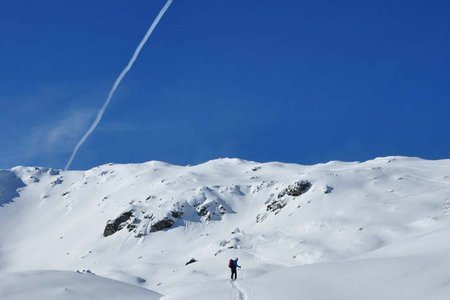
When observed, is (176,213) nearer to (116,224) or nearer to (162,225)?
(162,225)

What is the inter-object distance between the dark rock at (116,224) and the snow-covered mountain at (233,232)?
291 millimetres

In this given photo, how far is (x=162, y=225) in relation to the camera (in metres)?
122

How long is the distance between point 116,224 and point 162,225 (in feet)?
46.0

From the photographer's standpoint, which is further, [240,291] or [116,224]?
[116,224]

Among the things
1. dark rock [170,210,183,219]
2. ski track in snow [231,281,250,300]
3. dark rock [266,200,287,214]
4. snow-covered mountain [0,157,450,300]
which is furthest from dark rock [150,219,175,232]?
ski track in snow [231,281,250,300]

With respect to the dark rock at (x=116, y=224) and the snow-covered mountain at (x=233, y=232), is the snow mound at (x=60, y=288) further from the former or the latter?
the dark rock at (x=116, y=224)

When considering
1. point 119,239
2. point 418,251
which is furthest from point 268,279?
point 119,239

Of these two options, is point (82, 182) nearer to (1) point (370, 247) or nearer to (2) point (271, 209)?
(2) point (271, 209)

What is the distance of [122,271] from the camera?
88.4 metres

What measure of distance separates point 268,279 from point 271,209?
85.4 metres

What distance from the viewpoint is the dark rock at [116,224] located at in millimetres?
128500

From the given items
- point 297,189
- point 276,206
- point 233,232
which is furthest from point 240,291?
point 297,189

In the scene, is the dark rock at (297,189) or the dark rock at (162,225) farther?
the dark rock at (162,225)

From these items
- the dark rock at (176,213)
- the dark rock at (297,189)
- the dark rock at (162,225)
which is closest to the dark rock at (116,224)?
the dark rock at (162,225)
